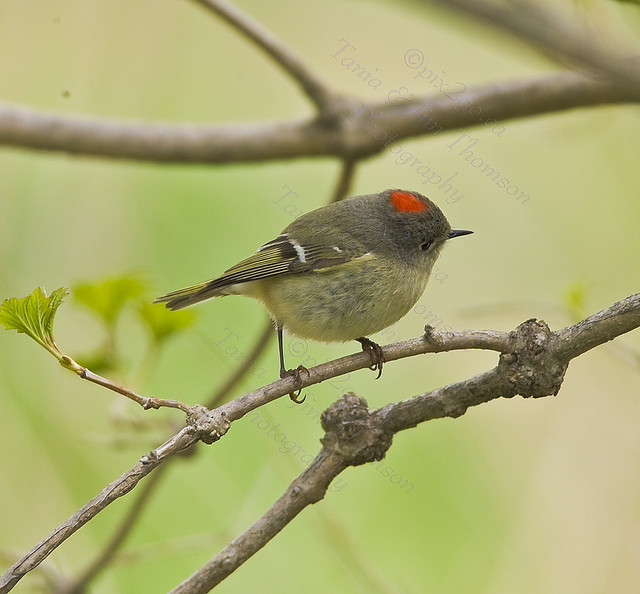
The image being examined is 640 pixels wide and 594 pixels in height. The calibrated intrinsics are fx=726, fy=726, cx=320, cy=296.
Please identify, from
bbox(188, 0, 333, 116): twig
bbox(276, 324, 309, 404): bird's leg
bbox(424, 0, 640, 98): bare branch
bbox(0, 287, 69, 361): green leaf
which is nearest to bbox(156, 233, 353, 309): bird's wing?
bbox(276, 324, 309, 404): bird's leg

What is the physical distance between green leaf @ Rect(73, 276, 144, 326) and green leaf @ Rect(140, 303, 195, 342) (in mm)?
52

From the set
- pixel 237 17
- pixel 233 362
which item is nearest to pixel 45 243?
pixel 233 362

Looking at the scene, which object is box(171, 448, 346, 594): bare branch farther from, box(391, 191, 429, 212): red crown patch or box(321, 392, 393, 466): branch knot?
box(391, 191, 429, 212): red crown patch

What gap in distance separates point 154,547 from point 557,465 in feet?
5.00

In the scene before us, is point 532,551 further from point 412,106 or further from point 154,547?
point 412,106

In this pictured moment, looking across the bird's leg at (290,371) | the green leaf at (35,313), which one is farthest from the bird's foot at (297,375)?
the green leaf at (35,313)

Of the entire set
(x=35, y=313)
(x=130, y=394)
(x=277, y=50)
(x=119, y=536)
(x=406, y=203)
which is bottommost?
(x=130, y=394)

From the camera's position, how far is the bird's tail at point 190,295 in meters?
2.31

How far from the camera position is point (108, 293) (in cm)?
183

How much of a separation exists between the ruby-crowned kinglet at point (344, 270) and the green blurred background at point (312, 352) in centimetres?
26

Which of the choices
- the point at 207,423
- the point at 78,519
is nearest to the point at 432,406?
the point at 207,423

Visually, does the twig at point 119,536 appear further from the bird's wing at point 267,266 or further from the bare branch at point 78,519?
the bare branch at point 78,519

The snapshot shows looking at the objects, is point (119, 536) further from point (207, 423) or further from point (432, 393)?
point (432, 393)

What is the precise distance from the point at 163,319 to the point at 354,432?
2.21 feet
